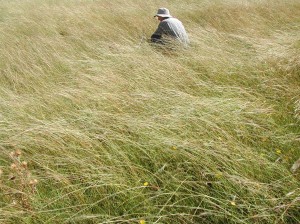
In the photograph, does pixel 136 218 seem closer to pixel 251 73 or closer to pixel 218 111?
pixel 218 111

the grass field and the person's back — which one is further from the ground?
the person's back

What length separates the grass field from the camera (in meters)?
1.40

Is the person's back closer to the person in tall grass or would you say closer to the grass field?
the person in tall grass

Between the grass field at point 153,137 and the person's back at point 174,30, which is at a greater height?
the person's back at point 174,30

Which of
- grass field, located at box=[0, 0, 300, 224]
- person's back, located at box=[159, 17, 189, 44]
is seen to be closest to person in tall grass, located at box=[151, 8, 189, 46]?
person's back, located at box=[159, 17, 189, 44]

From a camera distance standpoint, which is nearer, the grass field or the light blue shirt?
the grass field

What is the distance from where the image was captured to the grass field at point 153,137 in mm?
Result: 1404

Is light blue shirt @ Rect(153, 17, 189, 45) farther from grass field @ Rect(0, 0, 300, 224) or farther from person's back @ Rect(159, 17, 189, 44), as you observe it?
grass field @ Rect(0, 0, 300, 224)

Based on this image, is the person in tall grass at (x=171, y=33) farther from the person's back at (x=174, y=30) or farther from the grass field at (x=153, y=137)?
the grass field at (x=153, y=137)

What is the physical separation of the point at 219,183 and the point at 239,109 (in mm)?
834

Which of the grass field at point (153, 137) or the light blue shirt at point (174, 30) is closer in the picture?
the grass field at point (153, 137)

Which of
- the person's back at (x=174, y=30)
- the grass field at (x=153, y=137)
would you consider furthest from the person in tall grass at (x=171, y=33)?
the grass field at (x=153, y=137)

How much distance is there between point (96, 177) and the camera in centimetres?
158

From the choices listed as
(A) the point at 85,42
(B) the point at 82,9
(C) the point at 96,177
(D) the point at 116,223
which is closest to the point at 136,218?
(D) the point at 116,223
